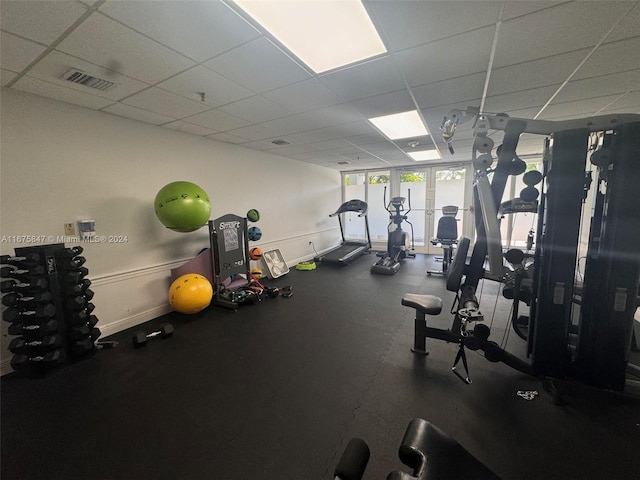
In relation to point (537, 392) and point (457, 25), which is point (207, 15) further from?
point (537, 392)

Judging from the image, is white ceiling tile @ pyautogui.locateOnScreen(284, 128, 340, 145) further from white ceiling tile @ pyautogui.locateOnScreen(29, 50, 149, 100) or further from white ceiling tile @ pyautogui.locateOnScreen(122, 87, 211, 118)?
white ceiling tile @ pyautogui.locateOnScreen(29, 50, 149, 100)

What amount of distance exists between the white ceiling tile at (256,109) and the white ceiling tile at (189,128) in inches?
31.3

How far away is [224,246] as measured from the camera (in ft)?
12.9

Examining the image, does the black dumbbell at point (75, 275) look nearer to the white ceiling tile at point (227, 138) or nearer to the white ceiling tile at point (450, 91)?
the white ceiling tile at point (227, 138)

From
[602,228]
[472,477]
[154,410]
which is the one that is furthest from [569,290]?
[154,410]

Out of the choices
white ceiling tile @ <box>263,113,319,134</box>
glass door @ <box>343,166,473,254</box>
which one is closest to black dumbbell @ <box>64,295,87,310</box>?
white ceiling tile @ <box>263,113,319,134</box>

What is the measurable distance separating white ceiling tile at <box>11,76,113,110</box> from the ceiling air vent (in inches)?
9.8

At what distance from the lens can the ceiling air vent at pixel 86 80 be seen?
6.89 ft

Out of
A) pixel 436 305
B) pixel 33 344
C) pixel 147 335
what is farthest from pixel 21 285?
pixel 436 305

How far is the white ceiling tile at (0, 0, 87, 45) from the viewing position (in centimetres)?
140

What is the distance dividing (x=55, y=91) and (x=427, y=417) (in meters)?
4.21

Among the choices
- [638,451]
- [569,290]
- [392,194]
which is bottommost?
[638,451]

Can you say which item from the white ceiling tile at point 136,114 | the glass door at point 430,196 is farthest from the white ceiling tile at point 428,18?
the glass door at point 430,196

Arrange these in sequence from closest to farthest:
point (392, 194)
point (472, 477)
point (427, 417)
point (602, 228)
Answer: point (472, 477), point (427, 417), point (602, 228), point (392, 194)
